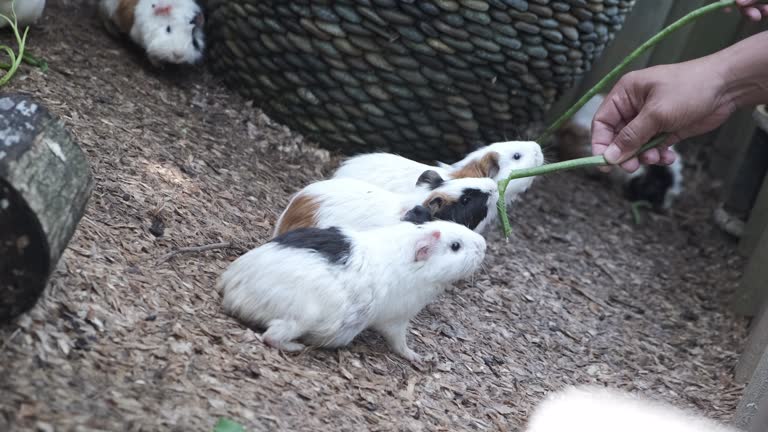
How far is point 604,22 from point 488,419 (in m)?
2.43

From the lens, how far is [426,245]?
3.09 metres

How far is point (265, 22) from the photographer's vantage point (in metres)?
4.54

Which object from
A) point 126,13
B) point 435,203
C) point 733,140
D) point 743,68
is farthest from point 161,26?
point 733,140

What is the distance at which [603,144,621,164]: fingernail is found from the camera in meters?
3.54

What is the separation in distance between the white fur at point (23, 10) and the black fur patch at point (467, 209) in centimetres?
230

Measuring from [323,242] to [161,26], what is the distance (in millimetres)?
2439

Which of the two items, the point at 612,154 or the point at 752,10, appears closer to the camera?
the point at 612,154

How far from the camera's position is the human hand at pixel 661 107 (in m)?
3.52

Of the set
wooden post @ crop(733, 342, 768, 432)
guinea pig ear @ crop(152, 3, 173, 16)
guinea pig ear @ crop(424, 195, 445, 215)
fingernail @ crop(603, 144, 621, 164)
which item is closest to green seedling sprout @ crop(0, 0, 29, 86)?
guinea pig ear @ crop(152, 3, 173, 16)

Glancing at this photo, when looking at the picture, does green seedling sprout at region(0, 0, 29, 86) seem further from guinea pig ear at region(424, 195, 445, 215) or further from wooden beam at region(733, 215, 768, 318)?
wooden beam at region(733, 215, 768, 318)

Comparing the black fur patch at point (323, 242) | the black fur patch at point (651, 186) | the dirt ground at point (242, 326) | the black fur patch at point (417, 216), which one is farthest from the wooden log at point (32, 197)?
the black fur patch at point (651, 186)

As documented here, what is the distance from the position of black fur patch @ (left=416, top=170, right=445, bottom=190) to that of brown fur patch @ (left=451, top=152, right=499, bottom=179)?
45 cm

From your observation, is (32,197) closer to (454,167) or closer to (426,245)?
(426,245)

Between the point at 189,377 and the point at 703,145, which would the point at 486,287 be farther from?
the point at 703,145
